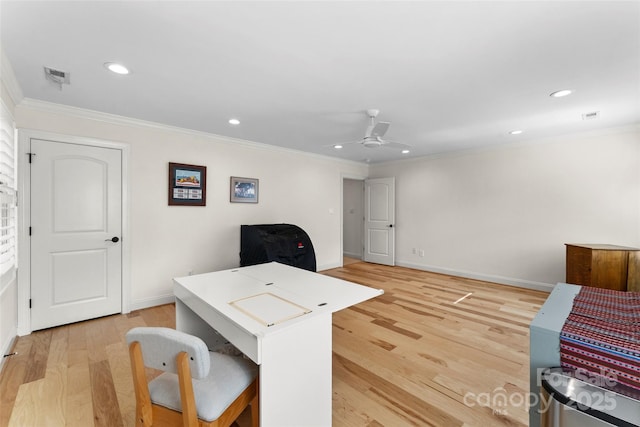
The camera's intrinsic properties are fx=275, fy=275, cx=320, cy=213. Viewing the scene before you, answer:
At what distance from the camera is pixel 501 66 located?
2.10 meters

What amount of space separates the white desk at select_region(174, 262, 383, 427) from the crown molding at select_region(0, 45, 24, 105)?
2.07m

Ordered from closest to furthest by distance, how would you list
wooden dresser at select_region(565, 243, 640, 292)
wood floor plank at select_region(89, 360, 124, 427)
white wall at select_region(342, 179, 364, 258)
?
1. wood floor plank at select_region(89, 360, 124, 427)
2. wooden dresser at select_region(565, 243, 640, 292)
3. white wall at select_region(342, 179, 364, 258)

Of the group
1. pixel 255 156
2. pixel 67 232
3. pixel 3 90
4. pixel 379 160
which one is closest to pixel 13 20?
pixel 3 90

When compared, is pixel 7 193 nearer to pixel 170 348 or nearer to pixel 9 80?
pixel 9 80

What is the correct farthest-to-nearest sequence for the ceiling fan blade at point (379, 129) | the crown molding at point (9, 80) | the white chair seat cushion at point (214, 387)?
the ceiling fan blade at point (379, 129), the crown molding at point (9, 80), the white chair seat cushion at point (214, 387)

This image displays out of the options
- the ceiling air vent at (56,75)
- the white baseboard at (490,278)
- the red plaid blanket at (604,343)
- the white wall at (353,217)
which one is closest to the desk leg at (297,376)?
the red plaid blanket at (604,343)

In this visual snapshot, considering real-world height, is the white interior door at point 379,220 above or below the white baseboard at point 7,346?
above

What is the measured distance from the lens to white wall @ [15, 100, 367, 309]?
126 inches

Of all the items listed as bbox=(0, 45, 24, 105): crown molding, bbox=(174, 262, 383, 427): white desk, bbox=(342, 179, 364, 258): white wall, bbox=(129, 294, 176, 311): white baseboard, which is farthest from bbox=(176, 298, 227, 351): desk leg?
bbox=(342, 179, 364, 258): white wall

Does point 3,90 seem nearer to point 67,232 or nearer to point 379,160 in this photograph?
point 67,232

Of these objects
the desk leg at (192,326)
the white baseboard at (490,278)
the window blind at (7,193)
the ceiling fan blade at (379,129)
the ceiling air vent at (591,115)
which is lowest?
the white baseboard at (490,278)

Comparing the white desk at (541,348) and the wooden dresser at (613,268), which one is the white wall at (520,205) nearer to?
the wooden dresser at (613,268)

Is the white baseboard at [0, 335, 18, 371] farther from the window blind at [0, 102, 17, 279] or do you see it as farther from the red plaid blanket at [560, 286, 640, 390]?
the red plaid blanket at [560, 286, 640, 390]

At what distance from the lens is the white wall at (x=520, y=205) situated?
3666 millimetres
